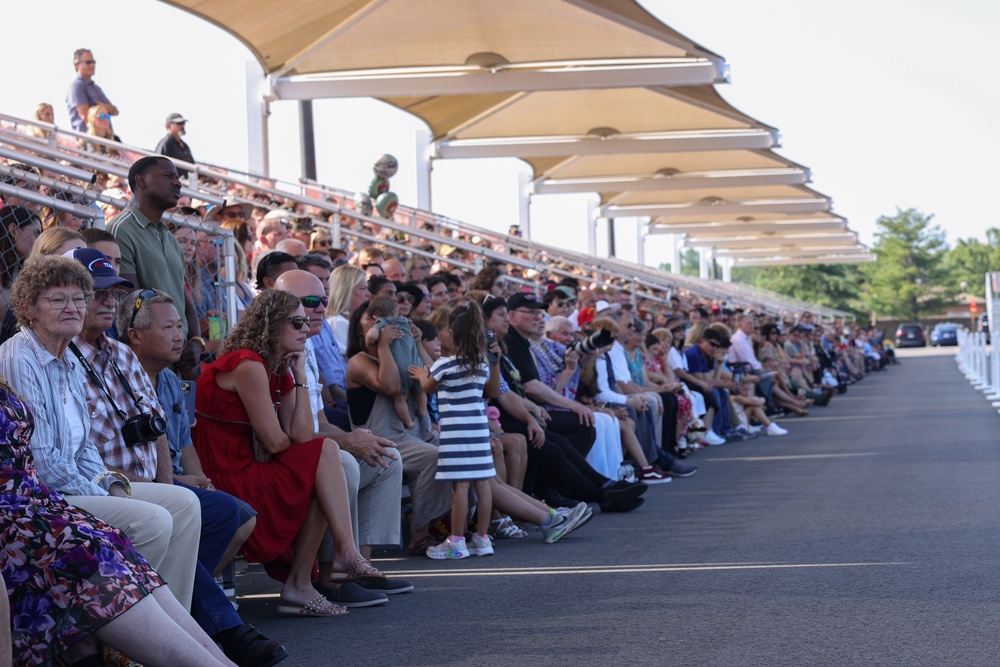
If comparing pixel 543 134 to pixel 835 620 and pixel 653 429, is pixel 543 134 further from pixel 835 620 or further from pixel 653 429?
pixel 835 620

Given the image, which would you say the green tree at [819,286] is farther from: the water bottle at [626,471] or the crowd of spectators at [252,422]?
the water bottle at [626,471]

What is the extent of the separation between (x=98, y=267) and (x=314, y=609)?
196 cm

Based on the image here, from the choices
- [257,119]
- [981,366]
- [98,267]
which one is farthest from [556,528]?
[981,366]

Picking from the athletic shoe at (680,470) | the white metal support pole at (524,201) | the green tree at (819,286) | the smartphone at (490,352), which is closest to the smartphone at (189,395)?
the smartphone at (490,352)

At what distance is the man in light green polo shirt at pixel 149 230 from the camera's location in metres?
7.45

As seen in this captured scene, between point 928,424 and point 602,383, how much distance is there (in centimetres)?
725

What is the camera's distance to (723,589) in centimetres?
674

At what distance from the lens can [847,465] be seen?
12.9 m

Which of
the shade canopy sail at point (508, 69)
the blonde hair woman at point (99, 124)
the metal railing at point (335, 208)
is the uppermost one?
the shade canopy sail at point (508, 69)

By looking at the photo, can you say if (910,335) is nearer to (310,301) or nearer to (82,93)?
(82,93)

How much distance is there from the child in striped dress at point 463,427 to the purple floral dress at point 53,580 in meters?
4.10

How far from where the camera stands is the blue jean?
5219 millimetres

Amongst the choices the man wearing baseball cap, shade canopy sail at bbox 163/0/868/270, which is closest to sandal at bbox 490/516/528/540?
the man wearing baseball cap

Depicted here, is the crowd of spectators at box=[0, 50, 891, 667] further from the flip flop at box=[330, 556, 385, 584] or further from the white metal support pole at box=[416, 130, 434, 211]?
the white metal support pole at box=[416, 130, 434, 211]
